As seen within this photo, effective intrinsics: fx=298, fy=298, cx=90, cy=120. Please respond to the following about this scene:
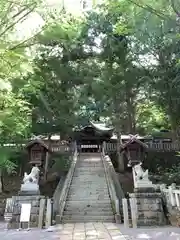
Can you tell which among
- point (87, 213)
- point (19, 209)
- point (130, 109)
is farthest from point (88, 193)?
point (130, 109)

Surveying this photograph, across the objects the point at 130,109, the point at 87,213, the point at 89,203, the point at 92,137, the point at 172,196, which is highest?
the point at 130,109

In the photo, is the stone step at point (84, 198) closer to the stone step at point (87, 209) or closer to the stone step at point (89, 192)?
the stone step at point (89, 192)

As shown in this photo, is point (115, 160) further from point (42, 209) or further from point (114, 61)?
point (42, 209)

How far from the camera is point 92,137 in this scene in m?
27.0

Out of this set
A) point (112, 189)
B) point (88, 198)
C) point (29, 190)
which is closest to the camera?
point (29, 190)

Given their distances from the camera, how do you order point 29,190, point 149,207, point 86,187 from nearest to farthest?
1. point 149,207
2. point 29,190
3. point 86,187

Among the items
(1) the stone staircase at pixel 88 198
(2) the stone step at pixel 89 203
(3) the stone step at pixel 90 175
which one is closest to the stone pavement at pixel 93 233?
(1) the stone staircase at pixel 88 198

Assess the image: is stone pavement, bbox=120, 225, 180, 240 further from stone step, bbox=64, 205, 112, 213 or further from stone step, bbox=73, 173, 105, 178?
stone step, bbox=73, 173, 105, 178

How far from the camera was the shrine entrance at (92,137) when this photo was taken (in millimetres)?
26312

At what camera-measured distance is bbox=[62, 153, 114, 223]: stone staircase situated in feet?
33.8

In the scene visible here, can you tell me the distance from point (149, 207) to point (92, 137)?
1747 centimetres

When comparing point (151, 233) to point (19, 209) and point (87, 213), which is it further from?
point (19, 209)

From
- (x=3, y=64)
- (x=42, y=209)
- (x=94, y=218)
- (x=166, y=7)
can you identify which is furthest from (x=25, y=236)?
(x=166, y=7)

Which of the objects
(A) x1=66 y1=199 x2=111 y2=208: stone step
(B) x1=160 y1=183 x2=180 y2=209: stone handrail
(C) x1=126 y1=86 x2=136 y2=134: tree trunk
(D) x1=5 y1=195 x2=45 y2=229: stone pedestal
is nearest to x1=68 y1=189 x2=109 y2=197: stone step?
(A) x1=66 y1=199 x2=111 y2=208: stone step
